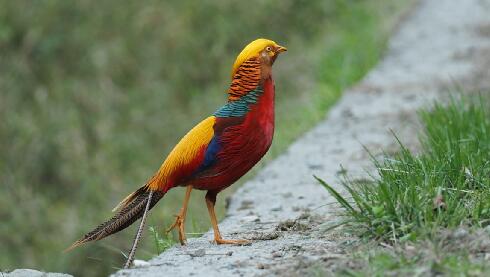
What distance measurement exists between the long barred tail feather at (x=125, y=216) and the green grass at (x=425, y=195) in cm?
83

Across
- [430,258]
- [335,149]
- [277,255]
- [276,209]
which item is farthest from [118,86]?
[430,258]

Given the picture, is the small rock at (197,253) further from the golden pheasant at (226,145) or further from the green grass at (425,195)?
the green grass at (425,195)

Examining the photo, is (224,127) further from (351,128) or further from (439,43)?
(439,43)

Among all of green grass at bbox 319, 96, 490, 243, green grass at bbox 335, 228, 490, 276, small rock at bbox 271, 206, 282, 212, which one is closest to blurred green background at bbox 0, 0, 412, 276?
small rock at bbox 271, 206, 282, 212

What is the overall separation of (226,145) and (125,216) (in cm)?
55

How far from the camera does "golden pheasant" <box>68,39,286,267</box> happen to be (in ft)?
14.4

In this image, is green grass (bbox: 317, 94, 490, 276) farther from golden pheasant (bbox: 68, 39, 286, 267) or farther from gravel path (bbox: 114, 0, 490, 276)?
golden pheasant (bbox: 68, 39, 286, 267)

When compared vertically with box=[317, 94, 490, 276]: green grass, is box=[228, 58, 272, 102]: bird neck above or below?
above

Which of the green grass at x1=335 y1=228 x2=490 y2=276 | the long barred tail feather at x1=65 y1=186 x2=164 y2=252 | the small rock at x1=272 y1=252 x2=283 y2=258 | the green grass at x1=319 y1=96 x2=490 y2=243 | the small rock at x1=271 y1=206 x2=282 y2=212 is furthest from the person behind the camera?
the small rock at x1=271 y1=206 x2=282 y2=212

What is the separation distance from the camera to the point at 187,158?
440 centimetres

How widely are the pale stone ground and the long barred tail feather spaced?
228mm

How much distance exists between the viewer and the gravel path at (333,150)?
4309mm

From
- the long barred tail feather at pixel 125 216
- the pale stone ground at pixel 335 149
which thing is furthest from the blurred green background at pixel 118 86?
the long barred tail feather at pixel 125 216

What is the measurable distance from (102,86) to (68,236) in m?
2.83
